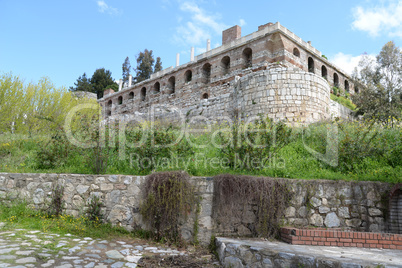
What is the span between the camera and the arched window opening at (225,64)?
20.4 metres

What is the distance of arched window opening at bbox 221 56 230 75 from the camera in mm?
20441

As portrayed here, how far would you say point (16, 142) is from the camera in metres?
9.27

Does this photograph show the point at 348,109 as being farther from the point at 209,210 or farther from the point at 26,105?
the point at 26,105

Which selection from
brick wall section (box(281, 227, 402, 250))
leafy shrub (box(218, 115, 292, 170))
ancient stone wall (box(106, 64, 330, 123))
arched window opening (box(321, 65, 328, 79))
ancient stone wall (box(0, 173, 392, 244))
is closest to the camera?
brick wall section (box(281, 227, 402, 250))

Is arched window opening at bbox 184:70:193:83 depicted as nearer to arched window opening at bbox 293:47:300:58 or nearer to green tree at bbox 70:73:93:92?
arched window opening at bbox 293:47:300:58

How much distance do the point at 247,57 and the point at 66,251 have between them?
17717 millimetres

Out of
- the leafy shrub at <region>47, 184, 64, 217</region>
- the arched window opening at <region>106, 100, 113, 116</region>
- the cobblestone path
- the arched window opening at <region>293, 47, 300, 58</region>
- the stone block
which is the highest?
the arched window opening at <region>293, 47, 300, 58</region>

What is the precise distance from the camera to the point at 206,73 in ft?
72.5

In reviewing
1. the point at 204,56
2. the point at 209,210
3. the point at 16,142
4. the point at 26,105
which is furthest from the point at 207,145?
the point at 204,56

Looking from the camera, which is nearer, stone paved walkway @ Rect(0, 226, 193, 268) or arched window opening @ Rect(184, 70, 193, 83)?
stone paved walkway @ Rect(0, 226, 193, 268)

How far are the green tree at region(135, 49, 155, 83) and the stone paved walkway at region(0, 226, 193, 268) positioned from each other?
34668 millimetres

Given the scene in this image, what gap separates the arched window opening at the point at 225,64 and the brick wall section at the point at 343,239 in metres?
16.9

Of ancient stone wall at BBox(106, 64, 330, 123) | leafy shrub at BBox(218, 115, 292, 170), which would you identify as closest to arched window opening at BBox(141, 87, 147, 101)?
ancient stone wall at BBox(106, 64, 330, 123)

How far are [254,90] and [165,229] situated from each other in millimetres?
8292
